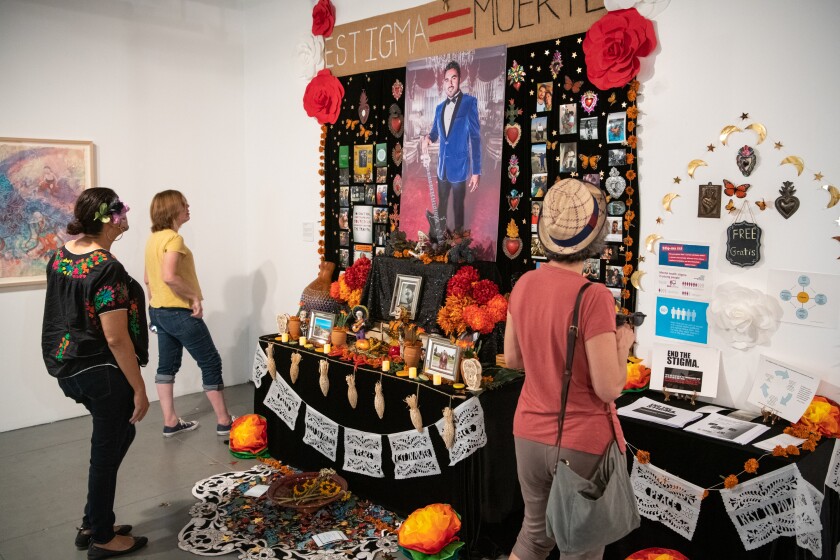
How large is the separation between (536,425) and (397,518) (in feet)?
5.17

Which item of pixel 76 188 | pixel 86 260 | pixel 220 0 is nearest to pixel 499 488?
pixel 86 260

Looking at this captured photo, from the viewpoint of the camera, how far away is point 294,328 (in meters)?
4.15

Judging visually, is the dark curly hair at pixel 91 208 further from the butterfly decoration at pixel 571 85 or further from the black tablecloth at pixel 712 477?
the black tablecloth at pixel 712 477

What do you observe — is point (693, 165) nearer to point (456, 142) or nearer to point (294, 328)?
point (456, 142)

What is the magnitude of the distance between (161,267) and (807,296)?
3.60 meters

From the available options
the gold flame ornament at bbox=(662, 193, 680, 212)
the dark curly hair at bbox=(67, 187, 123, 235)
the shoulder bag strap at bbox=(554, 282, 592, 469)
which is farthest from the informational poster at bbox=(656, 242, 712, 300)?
the dark curly hair at bbox=(67, 187, 123, 235)

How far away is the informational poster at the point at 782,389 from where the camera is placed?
272cm

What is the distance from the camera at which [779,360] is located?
2.94 metres

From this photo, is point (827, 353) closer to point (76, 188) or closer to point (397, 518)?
point (397, 518)

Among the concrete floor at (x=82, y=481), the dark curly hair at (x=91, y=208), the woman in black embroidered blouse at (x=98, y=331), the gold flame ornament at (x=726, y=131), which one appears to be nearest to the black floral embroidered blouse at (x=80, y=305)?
the woman in black embroidered blouse at (x=98, y=331)

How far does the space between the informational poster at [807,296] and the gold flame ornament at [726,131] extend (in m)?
0.63

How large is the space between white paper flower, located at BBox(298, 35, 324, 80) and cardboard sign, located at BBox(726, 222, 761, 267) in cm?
325

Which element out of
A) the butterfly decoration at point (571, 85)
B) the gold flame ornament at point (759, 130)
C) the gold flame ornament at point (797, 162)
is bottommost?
the gold flame ornament at point (797, 162)

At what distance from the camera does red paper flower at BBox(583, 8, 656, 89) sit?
3.17m
